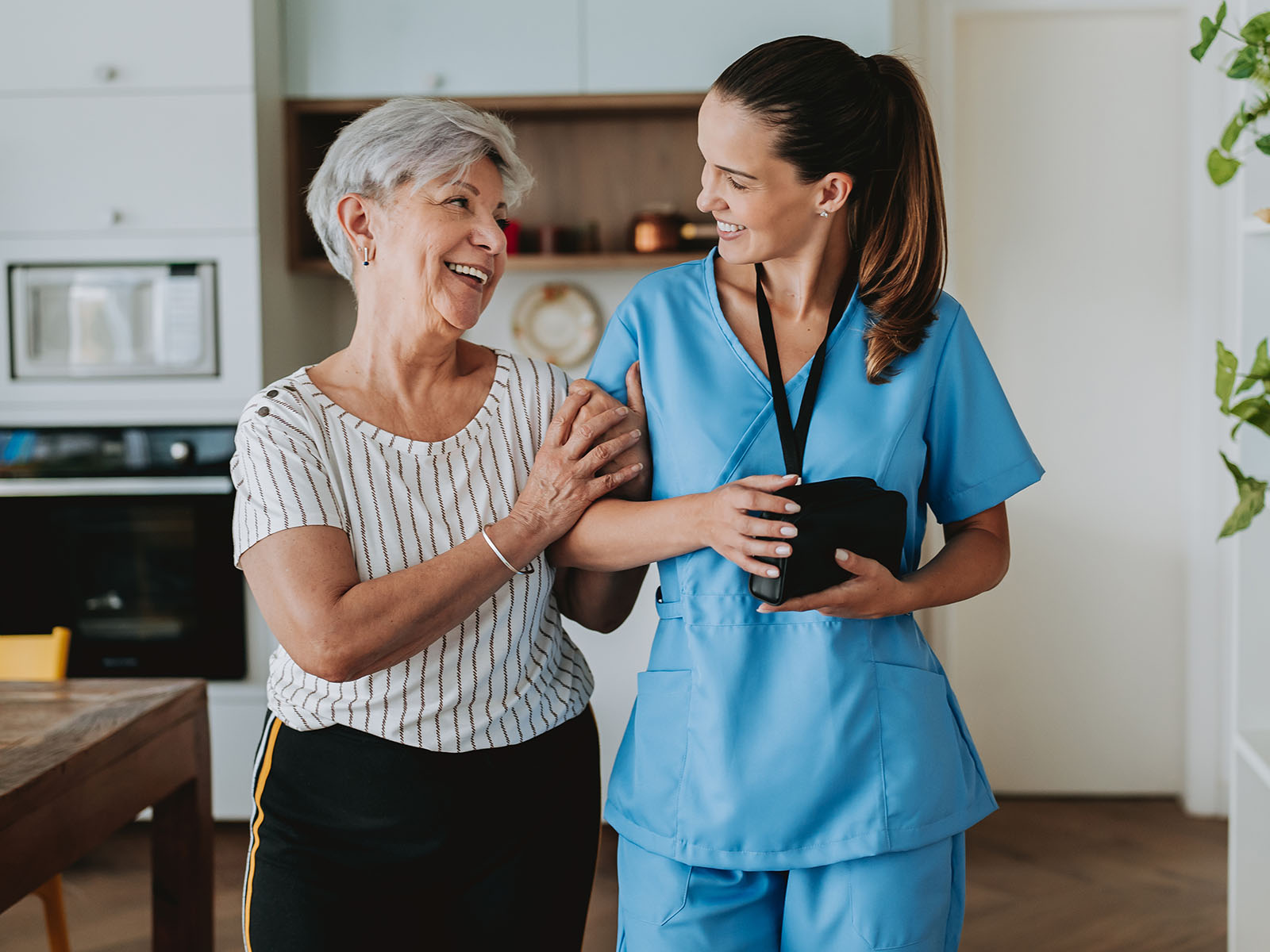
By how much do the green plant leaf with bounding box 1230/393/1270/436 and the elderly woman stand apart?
69cm

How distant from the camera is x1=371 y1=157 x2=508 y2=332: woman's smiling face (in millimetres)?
1229

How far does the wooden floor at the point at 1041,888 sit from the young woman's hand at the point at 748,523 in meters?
1.75

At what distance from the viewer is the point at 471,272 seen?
4.17ft

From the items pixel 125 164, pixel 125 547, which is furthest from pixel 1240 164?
pixel 125 547

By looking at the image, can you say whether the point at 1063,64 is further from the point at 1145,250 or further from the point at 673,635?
the point at 673,635

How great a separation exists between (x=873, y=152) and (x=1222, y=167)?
1.43ft

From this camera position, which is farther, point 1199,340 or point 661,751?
point 1199,340

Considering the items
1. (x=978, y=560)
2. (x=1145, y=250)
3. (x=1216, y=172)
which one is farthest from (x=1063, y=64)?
(x=978, y=560)

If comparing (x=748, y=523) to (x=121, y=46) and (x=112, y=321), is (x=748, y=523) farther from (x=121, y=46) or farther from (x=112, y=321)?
(x=121, y=46)

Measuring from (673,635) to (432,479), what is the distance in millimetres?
324

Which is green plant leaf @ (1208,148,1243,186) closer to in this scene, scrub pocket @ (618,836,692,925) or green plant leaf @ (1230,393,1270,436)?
green plant leaf @ (1230,393,1270,436)

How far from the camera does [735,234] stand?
1.14m

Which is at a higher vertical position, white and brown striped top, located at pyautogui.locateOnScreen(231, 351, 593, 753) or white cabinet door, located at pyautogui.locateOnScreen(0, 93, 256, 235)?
white cabinet door, located at pyautogui.locateOnScreen(0, 93, 256, 235)

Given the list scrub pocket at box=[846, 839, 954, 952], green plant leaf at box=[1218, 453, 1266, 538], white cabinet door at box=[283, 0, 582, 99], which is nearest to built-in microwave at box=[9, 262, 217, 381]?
white cabinet door at box=[283, 0, 582, 99]
